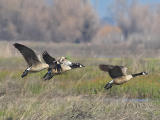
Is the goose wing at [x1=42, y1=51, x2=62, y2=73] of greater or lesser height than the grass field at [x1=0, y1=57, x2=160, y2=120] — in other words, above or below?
above

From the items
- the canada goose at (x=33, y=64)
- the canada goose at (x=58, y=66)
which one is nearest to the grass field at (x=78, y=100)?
the canada goose at (x=58, y=66)

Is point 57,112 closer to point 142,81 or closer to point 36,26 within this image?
point 142,81

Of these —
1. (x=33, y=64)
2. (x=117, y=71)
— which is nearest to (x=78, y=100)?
(x=117, y=71)

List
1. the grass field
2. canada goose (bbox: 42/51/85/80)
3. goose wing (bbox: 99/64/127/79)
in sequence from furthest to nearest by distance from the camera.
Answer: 1. canada goose (bbox: 42/51/85/80)
2. goose wing (bbox: 99/64/127/79)
3. the grass field

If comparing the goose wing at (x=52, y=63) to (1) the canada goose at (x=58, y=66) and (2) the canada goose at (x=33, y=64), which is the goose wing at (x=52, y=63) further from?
(2) the canada goose at (x=33, y=64)

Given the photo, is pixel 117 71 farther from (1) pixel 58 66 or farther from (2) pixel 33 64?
(2) pixel 33 64

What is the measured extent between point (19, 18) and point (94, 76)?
183ft

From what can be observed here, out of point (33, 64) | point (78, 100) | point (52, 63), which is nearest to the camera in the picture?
point (78, 100)

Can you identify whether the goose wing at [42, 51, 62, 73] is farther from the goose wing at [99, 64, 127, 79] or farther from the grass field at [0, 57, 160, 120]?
the goose wing at [99, 64, 127, 79]

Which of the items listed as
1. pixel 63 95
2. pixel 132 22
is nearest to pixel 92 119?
pixel 63 95

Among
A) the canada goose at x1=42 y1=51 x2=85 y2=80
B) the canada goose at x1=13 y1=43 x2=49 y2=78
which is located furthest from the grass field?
the canada goose at x1=13 y1=43 x2=49 y2=78

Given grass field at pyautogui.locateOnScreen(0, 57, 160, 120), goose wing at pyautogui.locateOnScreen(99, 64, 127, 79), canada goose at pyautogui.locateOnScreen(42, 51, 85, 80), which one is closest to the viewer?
grass field at pyautogui.locateOnScreen(0, 57, 160, 120)

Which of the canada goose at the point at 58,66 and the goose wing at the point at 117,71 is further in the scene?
the canada goose at the point at 58,66

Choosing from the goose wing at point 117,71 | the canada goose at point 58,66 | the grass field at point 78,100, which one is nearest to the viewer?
the grass field at point 78,100
